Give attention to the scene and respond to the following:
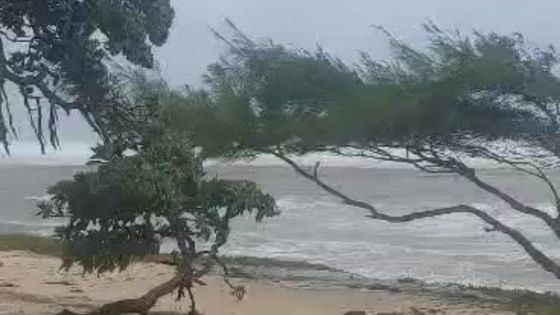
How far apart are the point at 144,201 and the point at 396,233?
722 inches

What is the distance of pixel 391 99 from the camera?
12.6m

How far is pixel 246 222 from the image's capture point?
102 feet

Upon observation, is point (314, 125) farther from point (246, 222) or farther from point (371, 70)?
point (246, 222)

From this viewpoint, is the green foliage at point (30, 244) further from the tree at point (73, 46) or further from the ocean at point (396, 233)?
the tree at point (73, 46)

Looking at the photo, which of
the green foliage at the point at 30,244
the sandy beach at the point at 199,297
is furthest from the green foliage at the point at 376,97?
the green foliage at the point at 30,244

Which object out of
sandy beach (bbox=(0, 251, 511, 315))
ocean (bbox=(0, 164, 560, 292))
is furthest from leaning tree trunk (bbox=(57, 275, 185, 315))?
ocean (bbox=(0, 164, 560, 292))

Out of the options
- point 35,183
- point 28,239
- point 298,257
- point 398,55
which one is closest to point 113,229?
point 398,55

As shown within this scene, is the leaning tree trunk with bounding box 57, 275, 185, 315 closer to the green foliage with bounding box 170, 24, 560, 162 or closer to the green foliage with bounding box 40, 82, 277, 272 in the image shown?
the green foliage with bounding box 40, 82, 277, 272

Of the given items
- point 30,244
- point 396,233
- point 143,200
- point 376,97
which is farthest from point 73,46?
→ point 396,233

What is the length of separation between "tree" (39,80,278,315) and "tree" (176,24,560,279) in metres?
3.20

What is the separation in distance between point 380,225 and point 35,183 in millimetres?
27021

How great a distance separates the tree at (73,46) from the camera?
9.23 m

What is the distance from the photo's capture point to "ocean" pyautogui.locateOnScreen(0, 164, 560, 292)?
67.0ft

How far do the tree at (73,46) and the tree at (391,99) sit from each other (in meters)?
2.84
